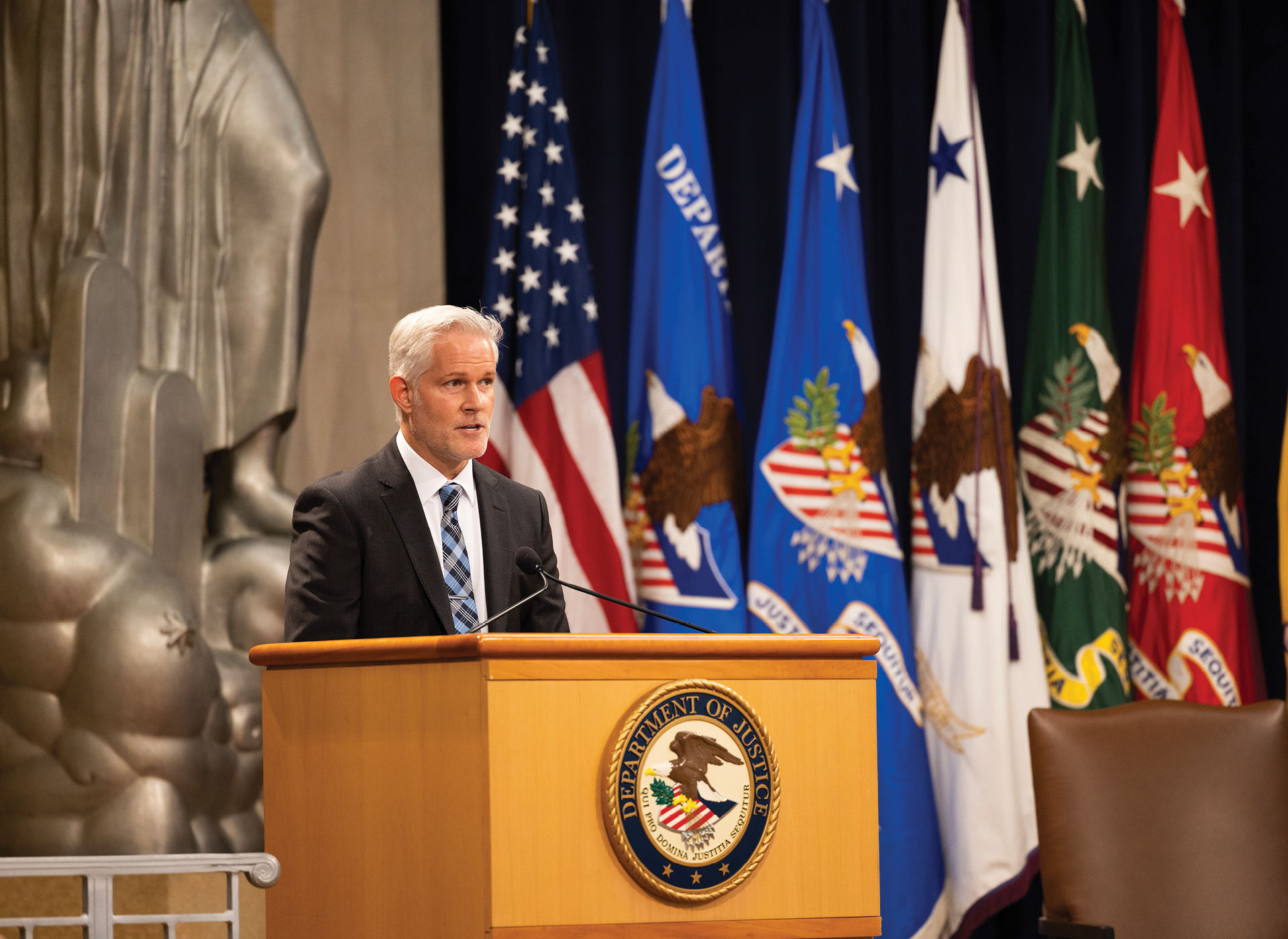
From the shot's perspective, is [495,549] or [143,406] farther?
[143,406]

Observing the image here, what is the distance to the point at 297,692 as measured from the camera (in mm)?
1881

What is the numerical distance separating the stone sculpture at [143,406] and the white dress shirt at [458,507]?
5.24ft

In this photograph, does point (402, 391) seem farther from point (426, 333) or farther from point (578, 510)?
point (578, 510)

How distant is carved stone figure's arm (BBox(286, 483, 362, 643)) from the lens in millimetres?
2055

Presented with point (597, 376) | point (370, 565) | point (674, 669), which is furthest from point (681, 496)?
point (674, 669)

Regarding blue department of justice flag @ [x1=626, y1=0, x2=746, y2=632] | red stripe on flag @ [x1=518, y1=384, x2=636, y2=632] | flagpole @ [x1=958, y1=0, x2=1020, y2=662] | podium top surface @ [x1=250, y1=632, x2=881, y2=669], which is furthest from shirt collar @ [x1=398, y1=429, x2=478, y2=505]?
flagpole @ [x1=958, y1=0, x2=1020, y2=662]

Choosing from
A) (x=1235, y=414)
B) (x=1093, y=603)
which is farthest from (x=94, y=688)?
(x=1235, y=414)

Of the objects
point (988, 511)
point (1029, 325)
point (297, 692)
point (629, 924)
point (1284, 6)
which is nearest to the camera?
point (629, 924)

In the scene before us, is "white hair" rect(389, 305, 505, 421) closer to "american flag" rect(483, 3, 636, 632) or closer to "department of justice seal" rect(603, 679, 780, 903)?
"department of justice seal" rect(603, 679, 780, 903)

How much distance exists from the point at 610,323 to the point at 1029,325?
1.34 m

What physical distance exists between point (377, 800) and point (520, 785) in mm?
226

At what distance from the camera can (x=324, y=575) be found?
207 cm

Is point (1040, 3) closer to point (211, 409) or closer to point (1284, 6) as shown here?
point (1284, 6)

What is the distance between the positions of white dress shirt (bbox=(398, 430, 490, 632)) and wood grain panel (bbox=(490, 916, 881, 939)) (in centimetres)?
60
